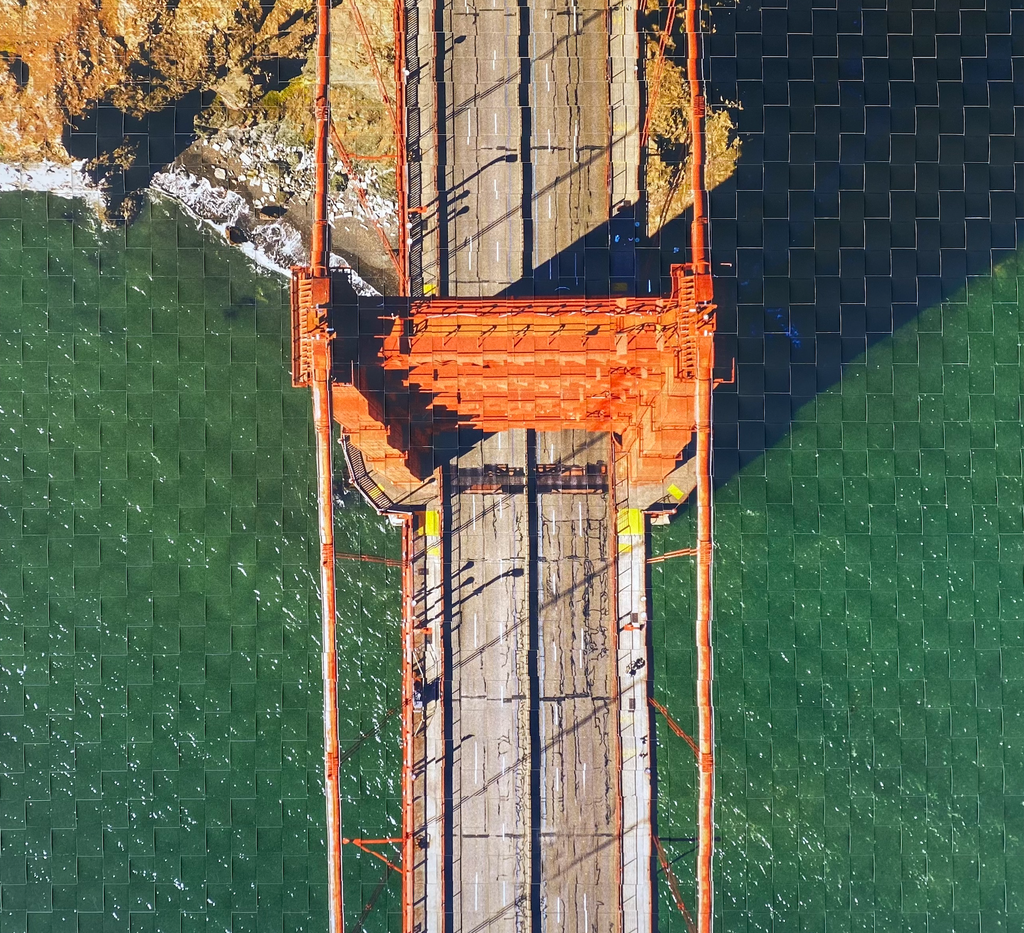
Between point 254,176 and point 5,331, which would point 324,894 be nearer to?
point 5,331

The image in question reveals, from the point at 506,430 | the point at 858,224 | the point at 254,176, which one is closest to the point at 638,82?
the point at 858,224

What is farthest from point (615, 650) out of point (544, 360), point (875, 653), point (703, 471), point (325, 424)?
point (325, 424)

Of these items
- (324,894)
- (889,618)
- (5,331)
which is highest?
Answer: (5,331)

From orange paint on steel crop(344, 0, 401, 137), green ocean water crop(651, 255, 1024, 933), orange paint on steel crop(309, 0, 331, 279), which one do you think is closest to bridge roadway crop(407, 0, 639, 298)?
orange paint on steel crop(344, 0, 401, 137)

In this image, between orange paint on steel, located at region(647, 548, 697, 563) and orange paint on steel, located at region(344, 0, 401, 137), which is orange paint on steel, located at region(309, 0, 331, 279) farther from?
orange paint on steel, located at region(647, 548, 697, 563)

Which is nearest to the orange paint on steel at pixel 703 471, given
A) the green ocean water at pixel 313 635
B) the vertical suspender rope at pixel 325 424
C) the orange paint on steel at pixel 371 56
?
the green ocean water at pixel 313 635

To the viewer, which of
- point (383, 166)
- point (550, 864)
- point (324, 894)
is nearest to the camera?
point (550, 864)
